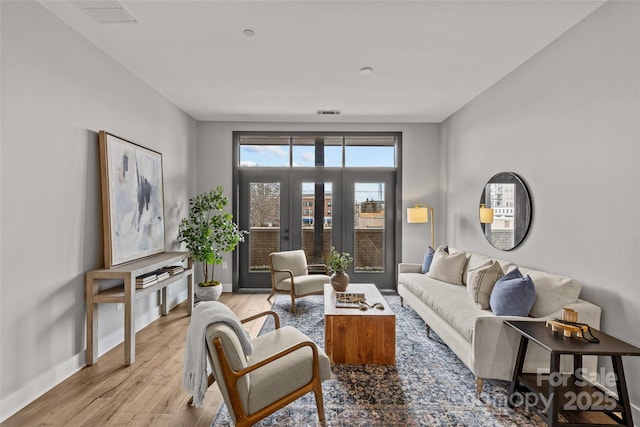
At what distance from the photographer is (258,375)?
192cm

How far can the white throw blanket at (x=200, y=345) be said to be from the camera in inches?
72.0

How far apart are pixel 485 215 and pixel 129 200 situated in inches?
155

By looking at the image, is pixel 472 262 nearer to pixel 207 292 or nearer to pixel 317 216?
pixel 317 216

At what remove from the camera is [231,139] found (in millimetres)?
5457

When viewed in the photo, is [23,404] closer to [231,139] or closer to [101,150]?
[101,150]

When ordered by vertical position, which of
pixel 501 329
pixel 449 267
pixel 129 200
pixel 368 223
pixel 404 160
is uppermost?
pixel 404 160

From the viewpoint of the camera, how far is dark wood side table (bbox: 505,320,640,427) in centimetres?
192

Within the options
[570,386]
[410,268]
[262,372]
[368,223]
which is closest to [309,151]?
[368,223]

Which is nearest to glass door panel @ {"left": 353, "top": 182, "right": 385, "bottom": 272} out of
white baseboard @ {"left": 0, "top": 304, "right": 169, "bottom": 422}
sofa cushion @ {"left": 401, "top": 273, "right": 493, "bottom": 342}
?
sofa cushion @ {"left": 401, "top": 273, "right": 493, "bottom": 342}

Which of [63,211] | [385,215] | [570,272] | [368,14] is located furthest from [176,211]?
[570,272]

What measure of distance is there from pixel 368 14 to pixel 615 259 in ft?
8.06

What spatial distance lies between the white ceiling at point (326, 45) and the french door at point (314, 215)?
142cm

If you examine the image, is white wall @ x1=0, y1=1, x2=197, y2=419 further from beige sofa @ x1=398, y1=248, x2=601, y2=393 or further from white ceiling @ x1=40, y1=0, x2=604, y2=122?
beige sofa @ x1=398, y1=248, x2=601, y2=393

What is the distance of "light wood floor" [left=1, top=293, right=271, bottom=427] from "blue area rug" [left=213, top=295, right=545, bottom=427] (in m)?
0.34
